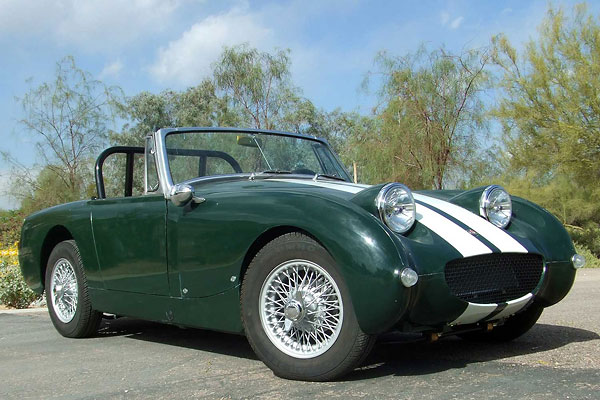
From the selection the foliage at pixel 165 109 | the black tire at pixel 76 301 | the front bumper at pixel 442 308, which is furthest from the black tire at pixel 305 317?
the foliage at pixel 165 109

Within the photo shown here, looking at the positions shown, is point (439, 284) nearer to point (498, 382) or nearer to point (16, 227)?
point (498, 382)

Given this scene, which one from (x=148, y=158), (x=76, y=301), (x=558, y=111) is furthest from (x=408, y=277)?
(x=558, y=111)

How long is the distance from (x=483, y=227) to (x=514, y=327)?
0.89 m

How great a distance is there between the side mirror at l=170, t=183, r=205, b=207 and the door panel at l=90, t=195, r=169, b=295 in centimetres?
19

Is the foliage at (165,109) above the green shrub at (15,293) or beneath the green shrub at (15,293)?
above

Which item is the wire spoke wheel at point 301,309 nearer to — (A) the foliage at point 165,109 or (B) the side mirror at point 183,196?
(B) the side mirror at point 183,196

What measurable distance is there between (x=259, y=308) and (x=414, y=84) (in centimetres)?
1835

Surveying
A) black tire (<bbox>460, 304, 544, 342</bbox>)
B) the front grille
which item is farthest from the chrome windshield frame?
the front grille

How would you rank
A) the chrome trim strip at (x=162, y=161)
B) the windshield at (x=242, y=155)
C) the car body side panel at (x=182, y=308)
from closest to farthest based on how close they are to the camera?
the car body side panel at (x=182, y=308) < the chrome trim strip at (x=162, y=161) < the windshield at (x=242, y=155)

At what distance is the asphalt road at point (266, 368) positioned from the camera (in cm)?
310

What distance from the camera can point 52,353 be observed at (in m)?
4.55

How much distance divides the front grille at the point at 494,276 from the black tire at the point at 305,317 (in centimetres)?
54

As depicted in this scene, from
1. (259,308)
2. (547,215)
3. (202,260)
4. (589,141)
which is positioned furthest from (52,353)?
(589,141)

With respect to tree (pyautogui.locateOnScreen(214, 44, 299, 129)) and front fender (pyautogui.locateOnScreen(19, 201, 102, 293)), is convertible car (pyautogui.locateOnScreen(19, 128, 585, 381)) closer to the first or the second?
front fender (pyautogui.locateOnScreen(19, 201, 102, 293))
